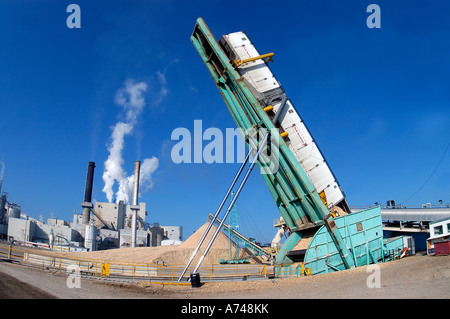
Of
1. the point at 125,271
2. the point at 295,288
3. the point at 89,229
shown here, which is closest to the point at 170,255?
the point at 125,271

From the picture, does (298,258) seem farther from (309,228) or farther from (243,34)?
(243,34)

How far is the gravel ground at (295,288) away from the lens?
1030cm

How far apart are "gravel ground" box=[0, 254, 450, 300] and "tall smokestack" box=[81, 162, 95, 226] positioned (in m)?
48.2

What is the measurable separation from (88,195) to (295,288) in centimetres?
5694

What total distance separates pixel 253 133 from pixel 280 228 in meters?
32.2

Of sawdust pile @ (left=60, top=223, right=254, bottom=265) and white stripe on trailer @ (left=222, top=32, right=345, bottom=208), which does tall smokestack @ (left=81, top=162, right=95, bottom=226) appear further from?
white stripe on trailer @ (left=222, top=32, right=345, bottom=208)

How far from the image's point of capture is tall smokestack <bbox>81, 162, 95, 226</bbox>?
61375 mm

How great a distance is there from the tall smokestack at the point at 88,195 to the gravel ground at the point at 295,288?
48.2m

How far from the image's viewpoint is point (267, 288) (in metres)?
13.4

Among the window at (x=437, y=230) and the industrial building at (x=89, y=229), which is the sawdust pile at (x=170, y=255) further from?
the window at (x=437, y=230)

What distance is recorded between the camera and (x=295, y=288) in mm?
12688

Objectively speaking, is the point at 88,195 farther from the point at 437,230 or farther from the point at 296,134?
the point at 437,230
